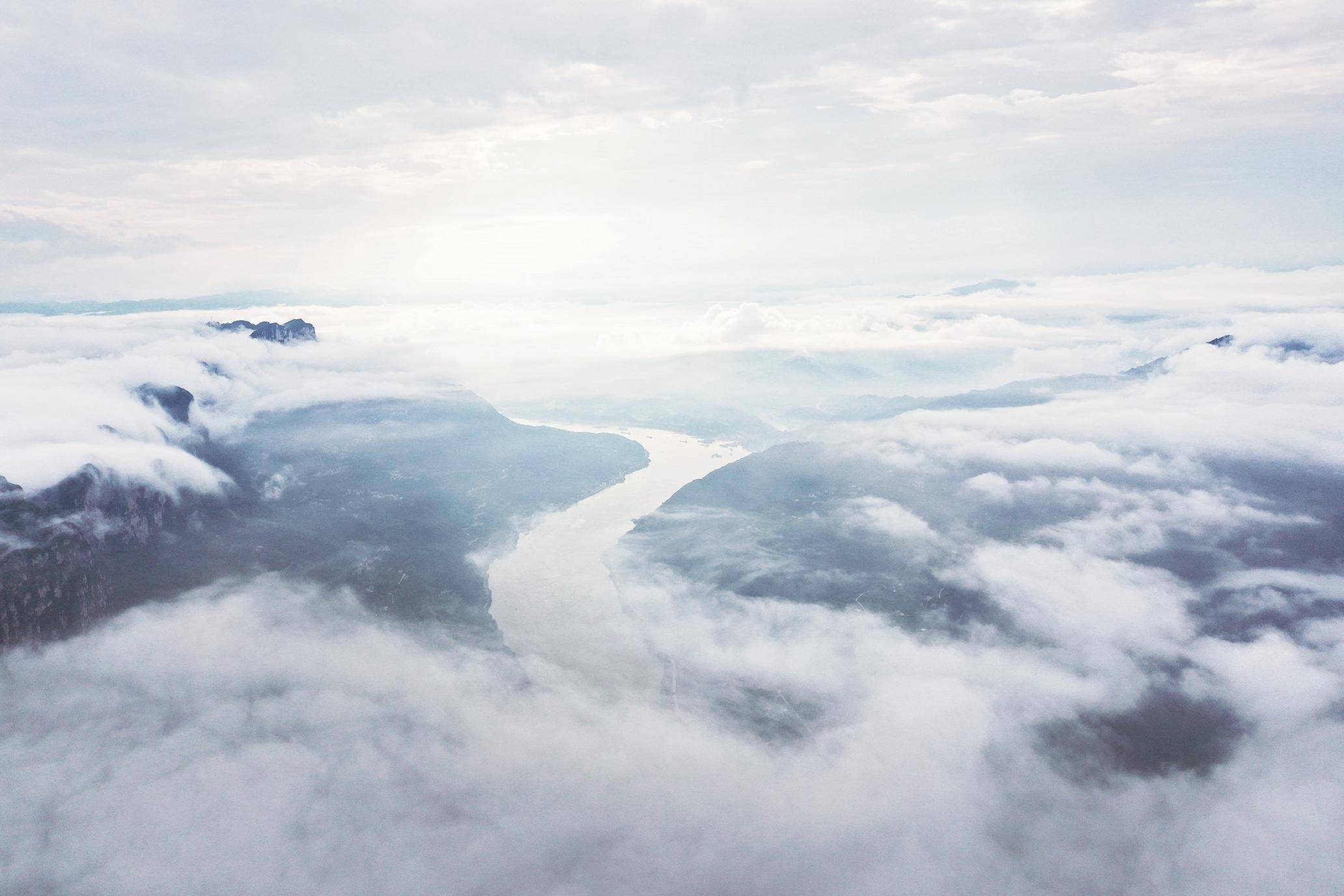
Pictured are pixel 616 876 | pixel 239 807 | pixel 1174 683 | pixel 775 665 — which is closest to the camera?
→ pixel 616 876

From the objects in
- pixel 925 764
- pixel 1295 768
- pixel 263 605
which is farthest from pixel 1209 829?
pixel 263 605

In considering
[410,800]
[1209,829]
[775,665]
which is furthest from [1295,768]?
[410,800]

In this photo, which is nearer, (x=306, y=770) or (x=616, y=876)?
(x=616, y=876)

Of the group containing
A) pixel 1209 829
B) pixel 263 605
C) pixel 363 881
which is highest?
pixel 263 605

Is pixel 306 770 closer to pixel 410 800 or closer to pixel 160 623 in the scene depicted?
pixel 410 800

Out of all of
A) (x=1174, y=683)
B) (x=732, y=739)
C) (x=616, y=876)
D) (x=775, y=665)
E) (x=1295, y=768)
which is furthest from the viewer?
(x=775, y=665)

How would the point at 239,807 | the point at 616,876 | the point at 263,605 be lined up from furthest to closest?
1. the point at 263,605
2. the point at 239,807
3. the point at 616,876

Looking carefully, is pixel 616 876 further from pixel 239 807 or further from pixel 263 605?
pixel 263 605

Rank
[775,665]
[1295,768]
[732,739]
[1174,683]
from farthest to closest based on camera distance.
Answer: [775,665]
[1174,683]
[732,739]
[1295,768]

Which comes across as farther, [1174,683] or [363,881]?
[1174,683]

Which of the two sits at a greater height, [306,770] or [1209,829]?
[306,770]
